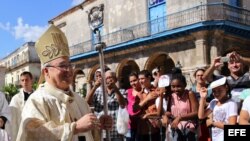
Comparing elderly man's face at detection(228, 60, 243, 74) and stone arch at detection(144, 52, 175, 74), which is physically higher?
stone arch at detection(144, 52, 175, 74)

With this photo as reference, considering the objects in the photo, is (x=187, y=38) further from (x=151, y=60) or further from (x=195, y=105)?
(x=195, y=105)

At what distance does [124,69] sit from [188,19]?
669 centimetres

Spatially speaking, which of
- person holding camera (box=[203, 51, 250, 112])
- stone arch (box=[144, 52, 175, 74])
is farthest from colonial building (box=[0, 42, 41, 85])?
person holding camera (box=[203, 51, 250, 112])

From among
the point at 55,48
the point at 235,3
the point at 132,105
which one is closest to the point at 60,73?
the point at 55,48

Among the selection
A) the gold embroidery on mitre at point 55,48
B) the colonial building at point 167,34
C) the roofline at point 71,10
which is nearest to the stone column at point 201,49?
the colonial building at point 167,34

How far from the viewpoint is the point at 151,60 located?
862 inches

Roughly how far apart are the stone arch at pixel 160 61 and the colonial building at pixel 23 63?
2623 centimetres

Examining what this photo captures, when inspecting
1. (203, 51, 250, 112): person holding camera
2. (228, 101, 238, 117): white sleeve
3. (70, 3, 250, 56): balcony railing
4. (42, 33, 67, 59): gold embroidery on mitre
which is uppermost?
(70, 3, 250, 56): balcony railing

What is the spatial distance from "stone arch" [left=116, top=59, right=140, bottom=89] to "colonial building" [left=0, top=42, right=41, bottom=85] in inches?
920

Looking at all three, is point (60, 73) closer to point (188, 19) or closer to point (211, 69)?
point (211, 69)

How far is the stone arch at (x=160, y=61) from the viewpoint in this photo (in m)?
21.8

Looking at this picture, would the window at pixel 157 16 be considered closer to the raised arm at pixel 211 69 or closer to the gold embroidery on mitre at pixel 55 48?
the raised arm at pixel 211 69

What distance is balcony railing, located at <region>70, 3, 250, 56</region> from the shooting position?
63.6 feet

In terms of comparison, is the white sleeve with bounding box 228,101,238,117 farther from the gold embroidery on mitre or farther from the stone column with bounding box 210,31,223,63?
the stone column with bounding box 210,31,223,63
